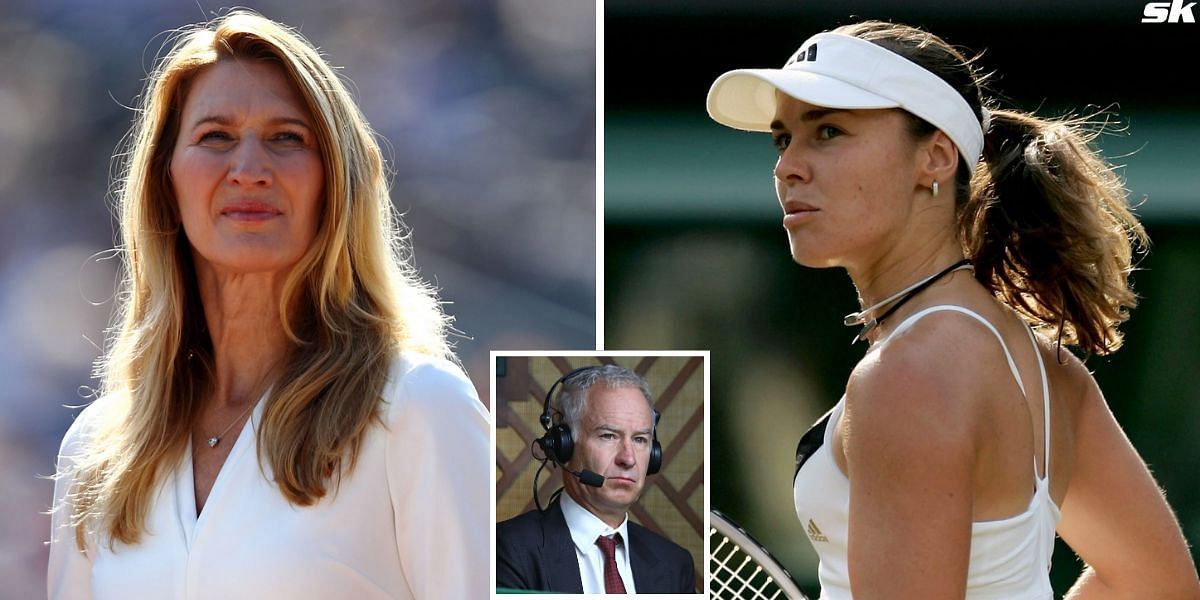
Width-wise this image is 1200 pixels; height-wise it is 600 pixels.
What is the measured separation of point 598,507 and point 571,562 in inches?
5.3

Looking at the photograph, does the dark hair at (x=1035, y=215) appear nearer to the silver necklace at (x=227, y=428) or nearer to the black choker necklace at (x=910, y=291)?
the black choker necklace at (x=910, y=291)

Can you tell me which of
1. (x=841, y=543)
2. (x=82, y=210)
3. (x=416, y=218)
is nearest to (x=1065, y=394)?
(x=841, y=543)

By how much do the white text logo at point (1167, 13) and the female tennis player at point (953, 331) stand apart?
1343 mm

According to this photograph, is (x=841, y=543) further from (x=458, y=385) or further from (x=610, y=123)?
(x=610, y=123)

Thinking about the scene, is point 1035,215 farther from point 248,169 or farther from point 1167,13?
point 1167,13

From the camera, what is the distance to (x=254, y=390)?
2156 mm

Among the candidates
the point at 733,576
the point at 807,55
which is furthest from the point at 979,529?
the point at 733,576

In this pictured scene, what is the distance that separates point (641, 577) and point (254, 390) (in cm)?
113

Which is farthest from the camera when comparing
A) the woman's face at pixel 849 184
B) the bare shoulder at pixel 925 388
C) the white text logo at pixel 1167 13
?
the white text logo at pixel 1167 13

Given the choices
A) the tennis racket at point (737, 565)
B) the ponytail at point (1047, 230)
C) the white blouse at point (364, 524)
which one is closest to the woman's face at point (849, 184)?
the ponytail at point (1047, 230)

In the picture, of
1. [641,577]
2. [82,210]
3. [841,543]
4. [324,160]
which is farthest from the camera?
[82,210]

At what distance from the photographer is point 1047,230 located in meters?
1.72

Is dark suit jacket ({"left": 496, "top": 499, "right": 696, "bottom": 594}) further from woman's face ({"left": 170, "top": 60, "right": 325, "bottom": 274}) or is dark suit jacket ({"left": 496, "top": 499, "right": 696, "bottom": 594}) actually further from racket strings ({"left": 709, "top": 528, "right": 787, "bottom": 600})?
woman's face ({"left": 170, "top": 60, "right": 325, "bottom": 274})

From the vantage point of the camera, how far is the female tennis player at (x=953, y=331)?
4.76 feet
